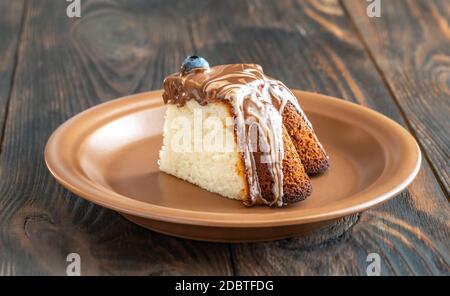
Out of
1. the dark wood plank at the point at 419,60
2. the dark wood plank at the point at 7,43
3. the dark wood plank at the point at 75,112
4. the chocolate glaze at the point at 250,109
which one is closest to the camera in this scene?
the dark wood plank at the point at 75,112

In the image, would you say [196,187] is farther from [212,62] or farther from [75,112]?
[212,62]

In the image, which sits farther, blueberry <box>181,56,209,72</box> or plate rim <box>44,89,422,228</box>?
blueberry <box>181,56,209,72</box>

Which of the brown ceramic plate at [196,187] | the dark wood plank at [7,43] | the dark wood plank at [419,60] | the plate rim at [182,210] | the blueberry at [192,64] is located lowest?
the dark wood plank at [419,60]

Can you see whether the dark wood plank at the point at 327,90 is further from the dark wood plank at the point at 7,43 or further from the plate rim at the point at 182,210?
the dark wood plank at the point at 7,43

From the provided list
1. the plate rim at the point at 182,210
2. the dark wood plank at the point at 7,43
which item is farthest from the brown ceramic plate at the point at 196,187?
the dark wood plank at the point at 7,43

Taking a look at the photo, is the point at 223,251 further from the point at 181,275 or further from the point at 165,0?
the point at 165,0

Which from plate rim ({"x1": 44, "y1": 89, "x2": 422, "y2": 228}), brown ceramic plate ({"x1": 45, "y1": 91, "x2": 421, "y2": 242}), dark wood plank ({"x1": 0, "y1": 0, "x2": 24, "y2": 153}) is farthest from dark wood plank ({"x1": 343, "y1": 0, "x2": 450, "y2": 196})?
dark wood plank ({"x1": 0, "y1": 0, "x2": 24, "y2": 153})

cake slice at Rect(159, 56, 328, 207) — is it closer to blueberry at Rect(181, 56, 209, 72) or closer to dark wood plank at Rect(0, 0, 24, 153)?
blueberry at Rect(181, 56, 209, 72)
